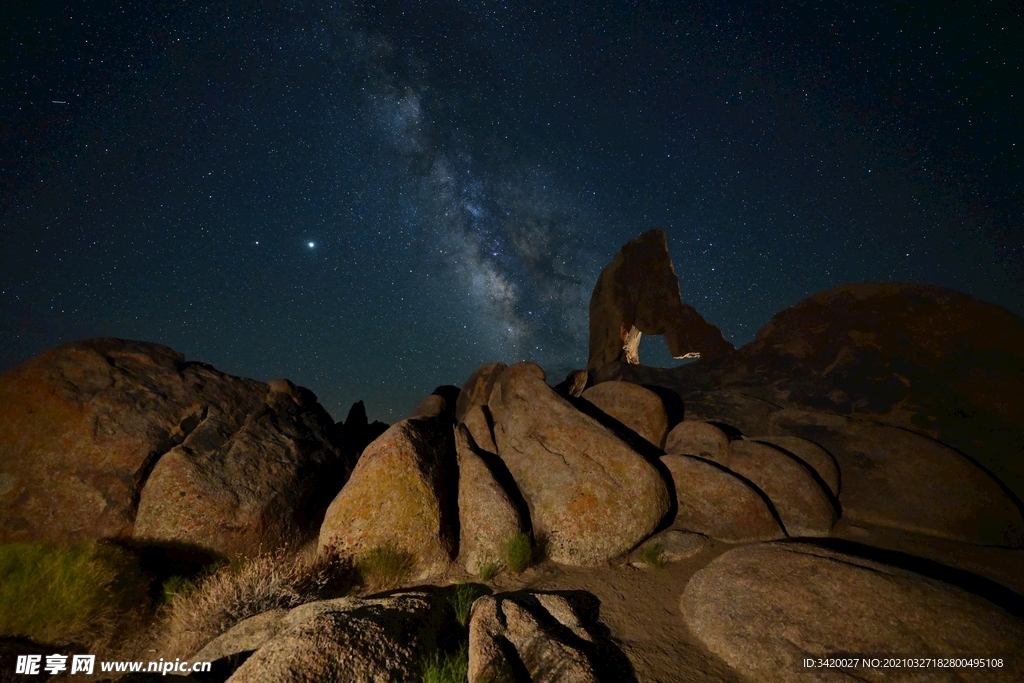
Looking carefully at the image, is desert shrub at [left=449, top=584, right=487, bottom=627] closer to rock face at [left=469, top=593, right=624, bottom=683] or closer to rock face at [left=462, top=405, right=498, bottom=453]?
rock face at [left=469, top=593, right=624, bottom=683]

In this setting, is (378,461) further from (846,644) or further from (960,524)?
(960,524)

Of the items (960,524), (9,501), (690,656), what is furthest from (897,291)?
(9,501)

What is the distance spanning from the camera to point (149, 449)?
7.05 meters

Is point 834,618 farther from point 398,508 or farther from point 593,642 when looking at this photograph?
point 398,508

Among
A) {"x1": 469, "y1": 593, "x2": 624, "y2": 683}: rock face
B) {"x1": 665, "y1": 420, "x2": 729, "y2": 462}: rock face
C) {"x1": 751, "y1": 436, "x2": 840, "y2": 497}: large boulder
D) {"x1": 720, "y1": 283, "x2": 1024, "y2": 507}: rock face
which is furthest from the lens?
{"x1": 720, "y1": 283, "x2": 1024, "y2": 507}: rock face

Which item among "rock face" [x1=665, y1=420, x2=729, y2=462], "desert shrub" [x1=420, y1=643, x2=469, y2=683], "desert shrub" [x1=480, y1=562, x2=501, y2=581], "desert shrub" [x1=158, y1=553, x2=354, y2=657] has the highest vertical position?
"rock face" [x1=665, y1=420, x2=729, y2=462]

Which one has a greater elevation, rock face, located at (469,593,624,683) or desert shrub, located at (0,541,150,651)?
desert shrub, located at (0,541,150,651)

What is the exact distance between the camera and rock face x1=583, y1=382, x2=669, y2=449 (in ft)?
32.2

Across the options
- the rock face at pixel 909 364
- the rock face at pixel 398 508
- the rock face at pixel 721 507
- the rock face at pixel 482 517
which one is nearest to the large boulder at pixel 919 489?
the rock face at pixel 909 364

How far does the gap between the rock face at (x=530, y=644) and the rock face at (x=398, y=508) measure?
7.47 ft

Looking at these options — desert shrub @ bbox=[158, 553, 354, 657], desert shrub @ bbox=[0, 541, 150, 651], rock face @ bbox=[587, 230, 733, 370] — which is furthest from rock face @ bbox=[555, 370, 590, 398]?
desert shrub @ bbox=[0, 541, 150, 651]

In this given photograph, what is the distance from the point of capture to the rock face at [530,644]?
11.0ft

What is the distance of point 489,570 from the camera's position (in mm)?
5953

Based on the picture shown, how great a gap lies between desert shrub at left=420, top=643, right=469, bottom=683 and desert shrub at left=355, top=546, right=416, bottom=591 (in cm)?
248
